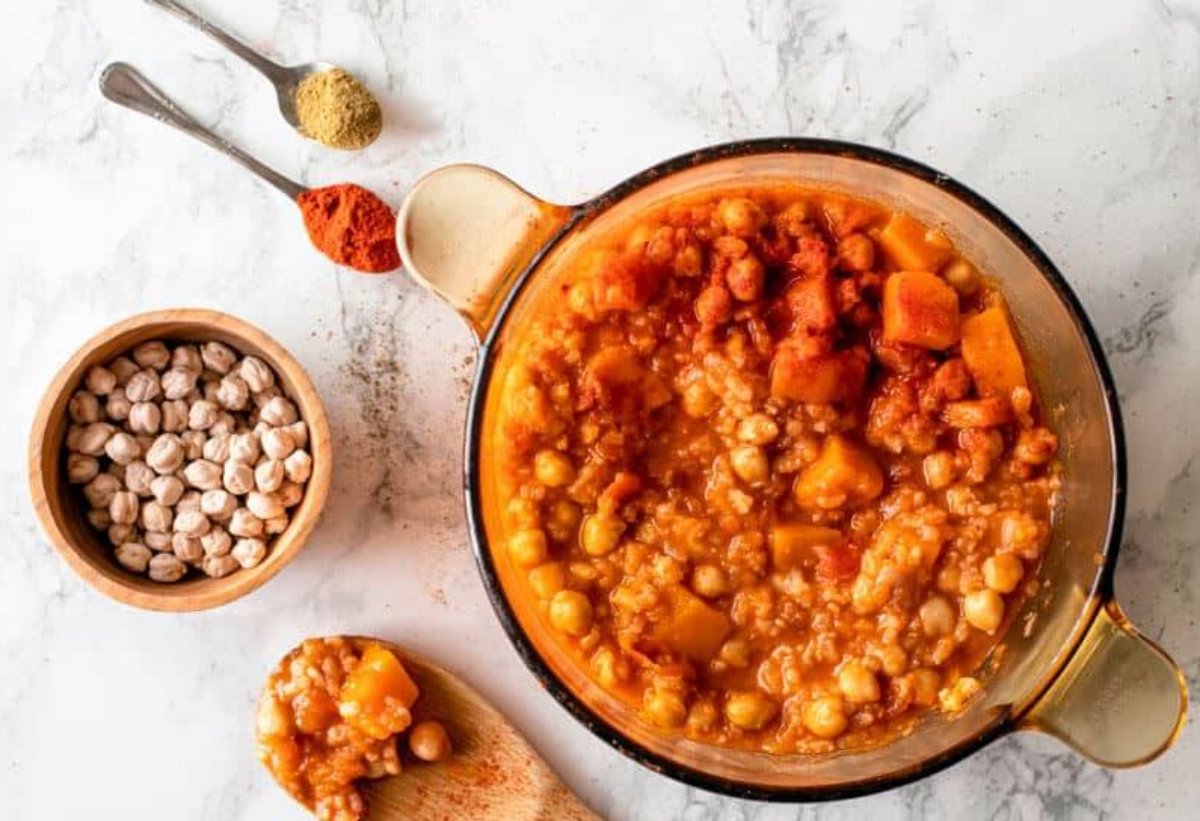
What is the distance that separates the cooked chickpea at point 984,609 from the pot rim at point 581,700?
0.16 meters

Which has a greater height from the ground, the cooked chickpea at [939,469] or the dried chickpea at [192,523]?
the cooked chickpea at [939,469]

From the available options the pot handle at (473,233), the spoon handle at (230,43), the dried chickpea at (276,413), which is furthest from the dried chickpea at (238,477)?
the spoon handle at (230,43)

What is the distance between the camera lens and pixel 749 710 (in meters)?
3.24

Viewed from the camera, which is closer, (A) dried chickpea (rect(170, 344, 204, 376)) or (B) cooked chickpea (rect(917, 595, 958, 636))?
(B) cooked chickpea (rect(917, 595, 958, 636))

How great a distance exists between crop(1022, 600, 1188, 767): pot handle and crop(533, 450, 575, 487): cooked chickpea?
1.11m

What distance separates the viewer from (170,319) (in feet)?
11.6

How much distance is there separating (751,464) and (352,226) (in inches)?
45.7

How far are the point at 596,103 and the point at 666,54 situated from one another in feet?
0.70

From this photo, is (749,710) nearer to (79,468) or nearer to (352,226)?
(352,226)

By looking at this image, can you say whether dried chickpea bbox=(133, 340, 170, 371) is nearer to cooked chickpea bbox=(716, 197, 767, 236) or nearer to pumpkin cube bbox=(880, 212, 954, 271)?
cooked chickpea bbox=(716, 197, 767, 236)

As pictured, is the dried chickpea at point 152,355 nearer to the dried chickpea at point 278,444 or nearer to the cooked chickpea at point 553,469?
the dried chickpea at point 278,444

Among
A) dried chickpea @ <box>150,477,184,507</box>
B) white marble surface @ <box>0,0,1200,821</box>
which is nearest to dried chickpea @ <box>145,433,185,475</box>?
dried chickpea @ <box>150,477,184,507</box>

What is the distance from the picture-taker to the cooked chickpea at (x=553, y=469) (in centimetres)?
325

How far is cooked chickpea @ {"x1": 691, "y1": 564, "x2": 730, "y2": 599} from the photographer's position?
3238mm
